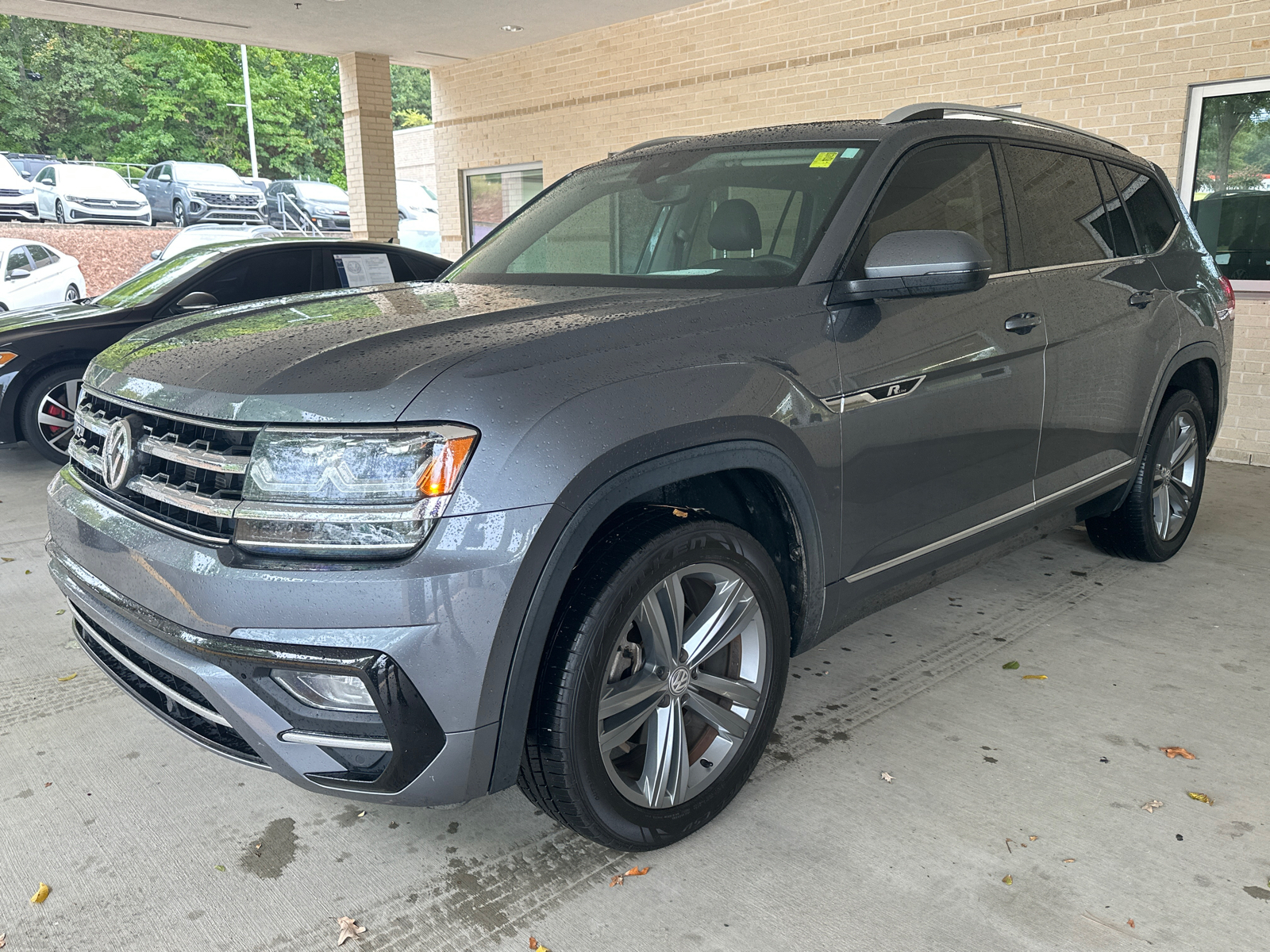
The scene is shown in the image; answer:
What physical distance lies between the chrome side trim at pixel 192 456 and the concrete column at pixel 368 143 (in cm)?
1138

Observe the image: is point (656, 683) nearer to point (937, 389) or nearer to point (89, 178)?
point (937, 389)

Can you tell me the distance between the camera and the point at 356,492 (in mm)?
1703

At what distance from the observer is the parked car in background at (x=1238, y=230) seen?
6395 millimetres

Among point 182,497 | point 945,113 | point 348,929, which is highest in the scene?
point 945,113

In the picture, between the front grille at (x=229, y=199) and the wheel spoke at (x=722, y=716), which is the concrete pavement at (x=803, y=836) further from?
the front grille at (x=229, y=199)

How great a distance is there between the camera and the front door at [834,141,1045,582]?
241 centimetres

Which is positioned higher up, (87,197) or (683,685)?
(87,197)

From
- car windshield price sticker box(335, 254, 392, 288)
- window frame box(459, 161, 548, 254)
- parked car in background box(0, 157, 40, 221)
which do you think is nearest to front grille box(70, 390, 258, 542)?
car windshield price sticker box(335, 254, 392, 288)

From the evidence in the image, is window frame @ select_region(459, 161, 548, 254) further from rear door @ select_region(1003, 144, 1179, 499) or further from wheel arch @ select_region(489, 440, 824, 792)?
wheel arch @ select_region(489, 440, 824, 792)

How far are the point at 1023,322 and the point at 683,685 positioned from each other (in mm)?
1645

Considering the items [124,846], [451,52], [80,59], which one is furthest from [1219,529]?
[80,59]

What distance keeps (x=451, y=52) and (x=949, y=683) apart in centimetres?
1149

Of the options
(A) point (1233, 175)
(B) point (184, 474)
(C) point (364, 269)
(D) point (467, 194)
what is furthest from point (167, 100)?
(B) point (184, 474)

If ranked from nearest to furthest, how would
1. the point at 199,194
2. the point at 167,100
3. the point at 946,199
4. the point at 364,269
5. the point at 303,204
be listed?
the point at 946,199
the point at 364,269
the point at 199,194
the point at 303,204
the point at 167,100
